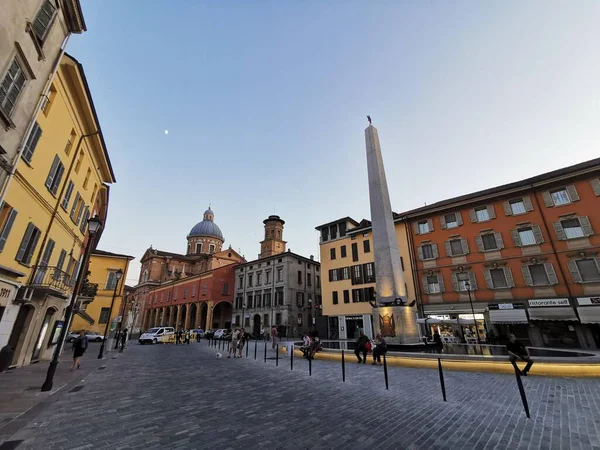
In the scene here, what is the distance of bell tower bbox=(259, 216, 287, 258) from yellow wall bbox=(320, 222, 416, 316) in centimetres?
2335

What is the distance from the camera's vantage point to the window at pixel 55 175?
1207cm

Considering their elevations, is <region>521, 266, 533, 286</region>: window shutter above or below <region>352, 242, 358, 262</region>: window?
below

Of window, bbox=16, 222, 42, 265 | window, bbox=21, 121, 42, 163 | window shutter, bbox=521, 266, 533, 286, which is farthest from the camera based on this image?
window shutter, bbox=521, 266, 533, 286

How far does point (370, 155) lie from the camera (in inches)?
818

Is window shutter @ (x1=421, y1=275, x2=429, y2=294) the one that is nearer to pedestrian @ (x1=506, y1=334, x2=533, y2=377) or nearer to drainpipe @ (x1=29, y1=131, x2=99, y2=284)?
pedestrian @ (x1=506, y1=334, x2=533, y2=377)

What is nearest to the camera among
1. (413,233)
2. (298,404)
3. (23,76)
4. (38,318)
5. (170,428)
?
(170,428)

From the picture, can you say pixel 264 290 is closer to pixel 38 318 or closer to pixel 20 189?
pixel 38 318

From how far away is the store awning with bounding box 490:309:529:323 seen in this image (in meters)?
21.1

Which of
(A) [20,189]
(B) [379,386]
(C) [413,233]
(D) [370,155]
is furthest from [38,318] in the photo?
(C) [413,233]

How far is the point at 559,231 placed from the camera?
21.2 m

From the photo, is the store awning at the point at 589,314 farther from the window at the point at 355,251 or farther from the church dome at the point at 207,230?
the church dome at the point at 207,230

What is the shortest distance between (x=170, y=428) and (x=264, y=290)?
136 ft

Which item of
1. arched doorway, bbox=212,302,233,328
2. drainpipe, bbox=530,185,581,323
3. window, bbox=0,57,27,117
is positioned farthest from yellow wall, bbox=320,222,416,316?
window, bbox=0,57,27,117

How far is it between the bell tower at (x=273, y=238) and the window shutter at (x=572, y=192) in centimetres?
4616
